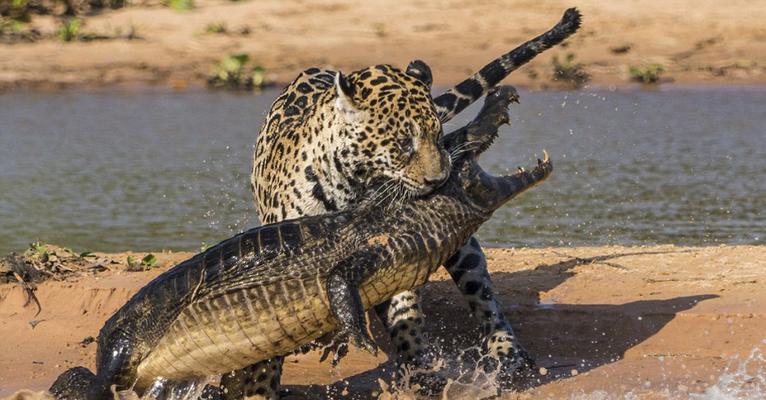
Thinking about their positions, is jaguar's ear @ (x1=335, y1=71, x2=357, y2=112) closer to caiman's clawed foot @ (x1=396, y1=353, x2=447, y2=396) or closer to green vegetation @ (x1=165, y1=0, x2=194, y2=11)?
caiman's clawed foot @ (x1=396, y1=353, x2=447, y2=396)

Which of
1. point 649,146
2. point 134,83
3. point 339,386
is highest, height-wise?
point 339,386

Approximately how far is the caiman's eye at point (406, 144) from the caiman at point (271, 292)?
394 mm

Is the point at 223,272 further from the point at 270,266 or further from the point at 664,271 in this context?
the point at 664,271

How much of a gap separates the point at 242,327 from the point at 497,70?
8.85 ft

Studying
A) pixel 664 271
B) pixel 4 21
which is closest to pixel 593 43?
pixel 4 21

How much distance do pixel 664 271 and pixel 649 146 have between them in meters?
6.68

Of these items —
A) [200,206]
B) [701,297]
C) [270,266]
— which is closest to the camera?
[270,266]

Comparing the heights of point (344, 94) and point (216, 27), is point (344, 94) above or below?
above

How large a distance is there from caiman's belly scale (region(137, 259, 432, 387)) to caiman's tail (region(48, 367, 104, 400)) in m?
0.22

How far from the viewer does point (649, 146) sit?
15000 millimetres

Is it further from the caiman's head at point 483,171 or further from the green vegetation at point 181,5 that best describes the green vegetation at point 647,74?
the caiman's head at point 483,171

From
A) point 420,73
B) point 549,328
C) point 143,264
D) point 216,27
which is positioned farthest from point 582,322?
point 216,27

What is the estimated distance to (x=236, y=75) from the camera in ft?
65.8

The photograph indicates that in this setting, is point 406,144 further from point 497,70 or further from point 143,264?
point 143,264
